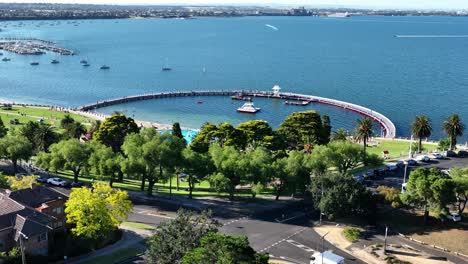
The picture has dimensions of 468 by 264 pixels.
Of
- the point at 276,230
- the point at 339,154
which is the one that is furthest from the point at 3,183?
the point at 339,154

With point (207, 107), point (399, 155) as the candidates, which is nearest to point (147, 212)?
point (399, 155)

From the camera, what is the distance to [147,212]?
65062 millimetres

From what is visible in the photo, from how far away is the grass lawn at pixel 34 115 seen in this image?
123938 mm

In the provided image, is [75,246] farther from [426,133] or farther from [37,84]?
[37,84]

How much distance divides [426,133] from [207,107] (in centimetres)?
7866

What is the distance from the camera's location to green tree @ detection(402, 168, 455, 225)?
59.8 metres

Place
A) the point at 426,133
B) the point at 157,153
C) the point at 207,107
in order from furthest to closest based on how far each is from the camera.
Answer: the point at 207,107 → the point at 426,133 → the point at 157,153

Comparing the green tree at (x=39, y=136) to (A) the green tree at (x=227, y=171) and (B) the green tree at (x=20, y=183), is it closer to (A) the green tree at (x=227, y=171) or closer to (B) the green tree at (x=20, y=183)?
(B) the green tree at (x=20, y=183)

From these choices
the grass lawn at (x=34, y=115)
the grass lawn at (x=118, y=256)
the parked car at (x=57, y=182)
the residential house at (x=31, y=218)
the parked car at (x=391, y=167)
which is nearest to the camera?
the residential house at (x=31, y=218)

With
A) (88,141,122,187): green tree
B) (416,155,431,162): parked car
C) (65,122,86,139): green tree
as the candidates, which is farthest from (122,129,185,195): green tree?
(416,155,431,162): parked car

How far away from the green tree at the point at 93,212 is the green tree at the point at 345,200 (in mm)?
24517

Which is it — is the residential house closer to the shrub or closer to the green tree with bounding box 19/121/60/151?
the green tree with bounding box 19/121/60/151

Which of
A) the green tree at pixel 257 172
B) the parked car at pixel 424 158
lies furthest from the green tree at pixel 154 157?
the parked car at pixel 424 158

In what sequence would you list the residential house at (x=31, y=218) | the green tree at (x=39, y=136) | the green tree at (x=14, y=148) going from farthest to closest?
the green tree at (x=39, y=136) < the green tree at (x=14, y=148) < the residential house at (x=31, y=218)
